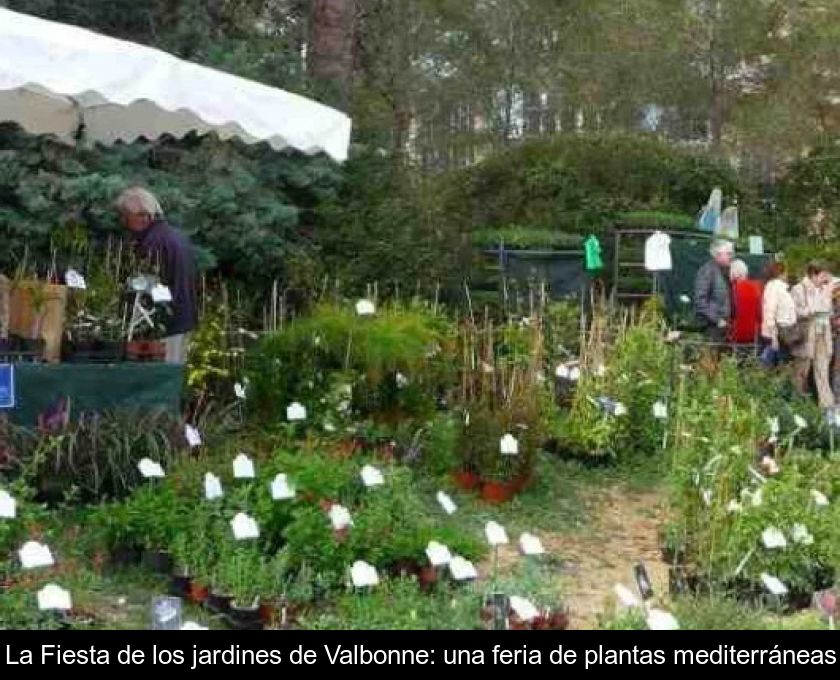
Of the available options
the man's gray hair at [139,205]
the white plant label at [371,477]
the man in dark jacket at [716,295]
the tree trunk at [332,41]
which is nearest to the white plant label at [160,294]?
the man's gray hair at [139,205]

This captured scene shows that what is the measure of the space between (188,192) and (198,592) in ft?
17.7

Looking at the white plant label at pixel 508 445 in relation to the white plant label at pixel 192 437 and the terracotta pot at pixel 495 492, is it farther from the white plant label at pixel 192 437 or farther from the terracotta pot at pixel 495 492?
the white plant label at pixel 192 437

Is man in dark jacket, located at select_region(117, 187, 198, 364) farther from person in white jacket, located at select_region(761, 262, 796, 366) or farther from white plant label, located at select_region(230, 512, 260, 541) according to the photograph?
person in white jacket, located at select_region(761, 262, 796, 366)

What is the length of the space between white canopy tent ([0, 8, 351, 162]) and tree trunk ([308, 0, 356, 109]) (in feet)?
18.7

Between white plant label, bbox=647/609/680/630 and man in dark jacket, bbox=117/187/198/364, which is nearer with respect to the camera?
white plant label, bbox=647/609/680/630

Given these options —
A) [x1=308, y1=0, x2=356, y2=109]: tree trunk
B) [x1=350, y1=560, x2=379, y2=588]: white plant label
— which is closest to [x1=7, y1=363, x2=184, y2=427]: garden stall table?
[x1=350, y1=560, x2=379, y2=588]: white plant label

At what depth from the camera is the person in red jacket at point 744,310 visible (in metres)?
10.2

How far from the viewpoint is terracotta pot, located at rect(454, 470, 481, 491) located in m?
6.94

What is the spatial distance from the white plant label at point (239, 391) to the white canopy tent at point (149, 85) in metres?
1.51

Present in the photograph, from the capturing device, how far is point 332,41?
39.6ft

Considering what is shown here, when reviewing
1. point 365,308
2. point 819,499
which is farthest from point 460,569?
point 365,308

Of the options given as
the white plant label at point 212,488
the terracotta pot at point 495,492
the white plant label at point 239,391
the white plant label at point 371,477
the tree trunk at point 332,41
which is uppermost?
the tree trunk at point 332,41

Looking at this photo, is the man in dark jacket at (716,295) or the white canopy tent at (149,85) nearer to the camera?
the white canopy tent at (149,85)
